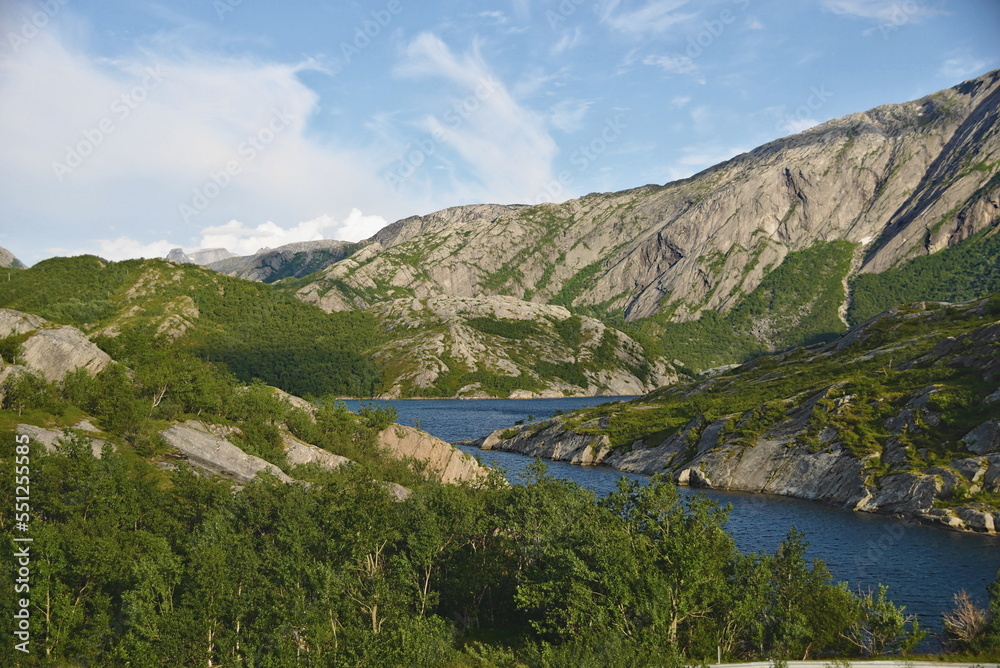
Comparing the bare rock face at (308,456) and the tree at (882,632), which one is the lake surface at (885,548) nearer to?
the tree at (882,632)

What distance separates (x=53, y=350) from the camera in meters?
71.4

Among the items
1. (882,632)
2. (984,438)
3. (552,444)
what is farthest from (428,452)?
(984,438)

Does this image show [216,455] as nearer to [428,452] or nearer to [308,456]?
[308,456]

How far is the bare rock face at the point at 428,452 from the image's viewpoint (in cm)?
9238

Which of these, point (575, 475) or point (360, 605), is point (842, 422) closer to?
point (575, 475)

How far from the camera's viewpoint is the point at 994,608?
46.0 meters

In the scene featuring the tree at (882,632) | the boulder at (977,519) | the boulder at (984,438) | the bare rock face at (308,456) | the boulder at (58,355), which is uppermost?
the boulder at (58,355)

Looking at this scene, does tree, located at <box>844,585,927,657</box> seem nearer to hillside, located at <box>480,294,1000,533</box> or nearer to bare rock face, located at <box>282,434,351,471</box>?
hillside, located at <box>480,294,1000,533</box>

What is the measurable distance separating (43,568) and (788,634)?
48.2 metres

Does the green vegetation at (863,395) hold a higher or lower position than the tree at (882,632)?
higher
